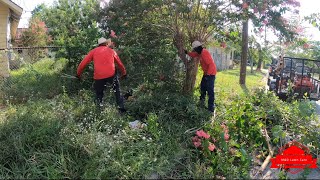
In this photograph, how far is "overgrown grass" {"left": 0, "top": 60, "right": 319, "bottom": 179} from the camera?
11.6 ft

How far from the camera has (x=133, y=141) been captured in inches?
168

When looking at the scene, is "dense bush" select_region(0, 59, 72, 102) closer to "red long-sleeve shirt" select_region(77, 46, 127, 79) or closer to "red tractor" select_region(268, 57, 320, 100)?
"red long-sleeve shirt" select_region(77, 46, 127, 79)

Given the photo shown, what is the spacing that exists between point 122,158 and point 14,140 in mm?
1578

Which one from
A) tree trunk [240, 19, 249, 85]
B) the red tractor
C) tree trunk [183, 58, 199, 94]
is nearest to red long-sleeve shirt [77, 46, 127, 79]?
tree trunk [183, 58, 199, 94]

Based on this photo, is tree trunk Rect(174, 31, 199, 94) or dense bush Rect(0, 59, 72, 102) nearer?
dense bush Rect(0, 59, 72, 102)

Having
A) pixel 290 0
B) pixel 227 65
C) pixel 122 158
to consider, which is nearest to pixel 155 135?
pixel 122 158

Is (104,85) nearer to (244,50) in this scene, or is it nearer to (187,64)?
(187,64)

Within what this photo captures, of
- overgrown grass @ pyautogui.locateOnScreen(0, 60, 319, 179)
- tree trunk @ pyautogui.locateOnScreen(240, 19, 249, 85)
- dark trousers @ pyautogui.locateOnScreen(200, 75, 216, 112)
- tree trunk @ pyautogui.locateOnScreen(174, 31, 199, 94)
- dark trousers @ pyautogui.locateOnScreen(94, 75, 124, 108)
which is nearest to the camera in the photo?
overgrown grass @ pyautogui.locateOnScreen(0, 60, 319, 179)

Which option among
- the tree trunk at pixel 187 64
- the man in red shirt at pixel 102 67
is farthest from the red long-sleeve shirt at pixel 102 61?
the tree trunk at pixel 187 64

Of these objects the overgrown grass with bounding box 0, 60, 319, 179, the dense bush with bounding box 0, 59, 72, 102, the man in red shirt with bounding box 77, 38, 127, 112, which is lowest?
the overgrown grass with bounding box 0, 60, 319, 179

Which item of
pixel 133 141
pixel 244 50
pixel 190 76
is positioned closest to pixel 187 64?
pixel 190 76

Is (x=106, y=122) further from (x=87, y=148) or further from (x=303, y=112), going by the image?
(x=303, y=112)

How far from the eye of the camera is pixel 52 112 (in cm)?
500

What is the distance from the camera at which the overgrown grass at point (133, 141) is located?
11.6 ft
